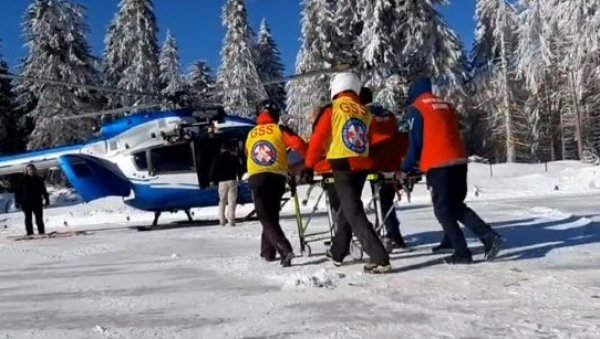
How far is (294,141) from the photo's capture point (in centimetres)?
763

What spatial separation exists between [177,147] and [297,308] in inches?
412

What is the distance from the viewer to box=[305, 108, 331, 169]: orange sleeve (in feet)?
21.6

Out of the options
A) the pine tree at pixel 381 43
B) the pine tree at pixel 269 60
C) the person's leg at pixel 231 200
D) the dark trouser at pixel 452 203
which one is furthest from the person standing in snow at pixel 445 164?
the pine tree at pixel 269 60

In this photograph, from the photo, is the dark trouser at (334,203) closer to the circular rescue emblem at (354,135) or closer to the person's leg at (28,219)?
the circular rescue emblem at (354,135)

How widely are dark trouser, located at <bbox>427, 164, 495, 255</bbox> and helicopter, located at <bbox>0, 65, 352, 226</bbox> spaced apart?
8.42 meters

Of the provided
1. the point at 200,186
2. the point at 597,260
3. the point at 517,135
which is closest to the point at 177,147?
the point at 200,186

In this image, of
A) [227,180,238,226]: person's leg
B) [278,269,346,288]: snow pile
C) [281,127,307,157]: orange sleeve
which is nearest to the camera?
[278,269,346,288]: snow pile

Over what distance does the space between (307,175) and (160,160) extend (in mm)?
8312

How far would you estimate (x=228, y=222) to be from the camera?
45.6 ft

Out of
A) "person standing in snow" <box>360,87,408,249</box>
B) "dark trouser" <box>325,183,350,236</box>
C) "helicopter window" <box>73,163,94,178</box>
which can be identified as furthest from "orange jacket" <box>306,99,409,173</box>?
"helicopter window" <box>73,163,94,178</box>

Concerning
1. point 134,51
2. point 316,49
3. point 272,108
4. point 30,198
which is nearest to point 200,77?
point 134,51

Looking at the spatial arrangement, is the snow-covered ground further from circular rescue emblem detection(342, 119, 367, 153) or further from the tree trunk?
the tree trunk

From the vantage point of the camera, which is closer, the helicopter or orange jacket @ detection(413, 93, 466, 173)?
orange jacket @ detection(413, 93, 466, 173)

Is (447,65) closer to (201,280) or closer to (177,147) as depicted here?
(177,147)
